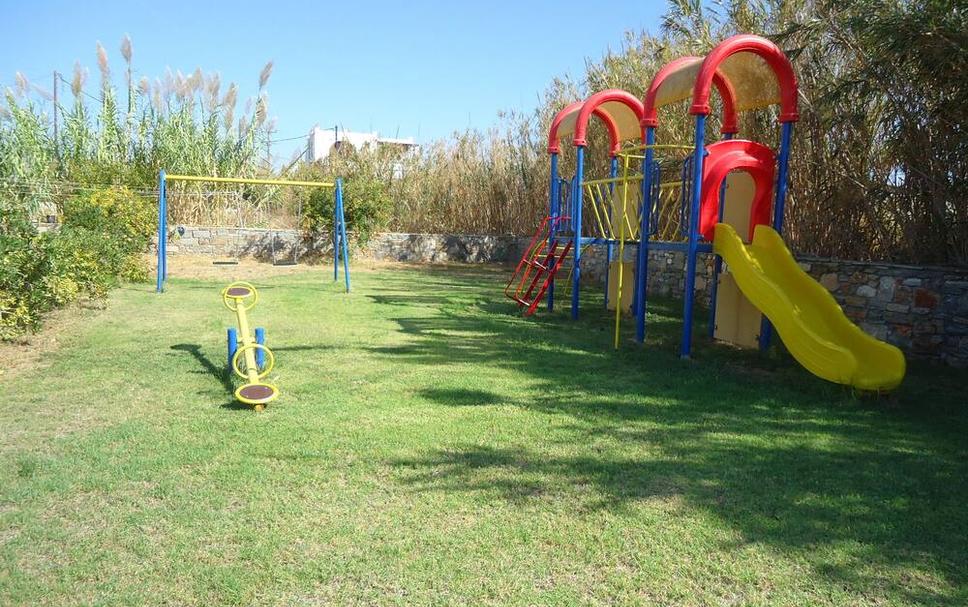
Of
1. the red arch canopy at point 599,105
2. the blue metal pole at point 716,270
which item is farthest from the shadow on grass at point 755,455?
the red arch canopy at point 599,105

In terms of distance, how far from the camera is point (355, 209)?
16328 millimetres

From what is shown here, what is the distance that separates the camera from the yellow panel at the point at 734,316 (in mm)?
7156

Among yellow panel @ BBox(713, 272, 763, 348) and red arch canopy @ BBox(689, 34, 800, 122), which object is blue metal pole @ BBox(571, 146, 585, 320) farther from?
red arch canopy @ BBox(689, 34, 800, 122)

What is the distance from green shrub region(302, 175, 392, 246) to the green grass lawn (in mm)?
9744

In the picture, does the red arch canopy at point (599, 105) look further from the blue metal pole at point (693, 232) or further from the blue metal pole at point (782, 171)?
the blue metal pole at point (782, 171)

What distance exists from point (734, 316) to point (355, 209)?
1088 centimetres

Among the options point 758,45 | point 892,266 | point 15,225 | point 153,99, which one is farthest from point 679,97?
point 153,99

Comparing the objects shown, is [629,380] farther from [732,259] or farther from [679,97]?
[679,97]

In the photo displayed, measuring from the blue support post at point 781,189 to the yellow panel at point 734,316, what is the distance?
0.07 meters

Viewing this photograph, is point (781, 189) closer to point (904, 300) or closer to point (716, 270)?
point (716, 270)

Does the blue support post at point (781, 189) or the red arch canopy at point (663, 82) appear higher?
the red arch canopy at point (663, 82)

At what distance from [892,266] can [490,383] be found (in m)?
4.25

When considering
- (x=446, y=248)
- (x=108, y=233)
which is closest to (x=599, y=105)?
(x=108, y=233)

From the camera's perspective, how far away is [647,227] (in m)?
7.34
